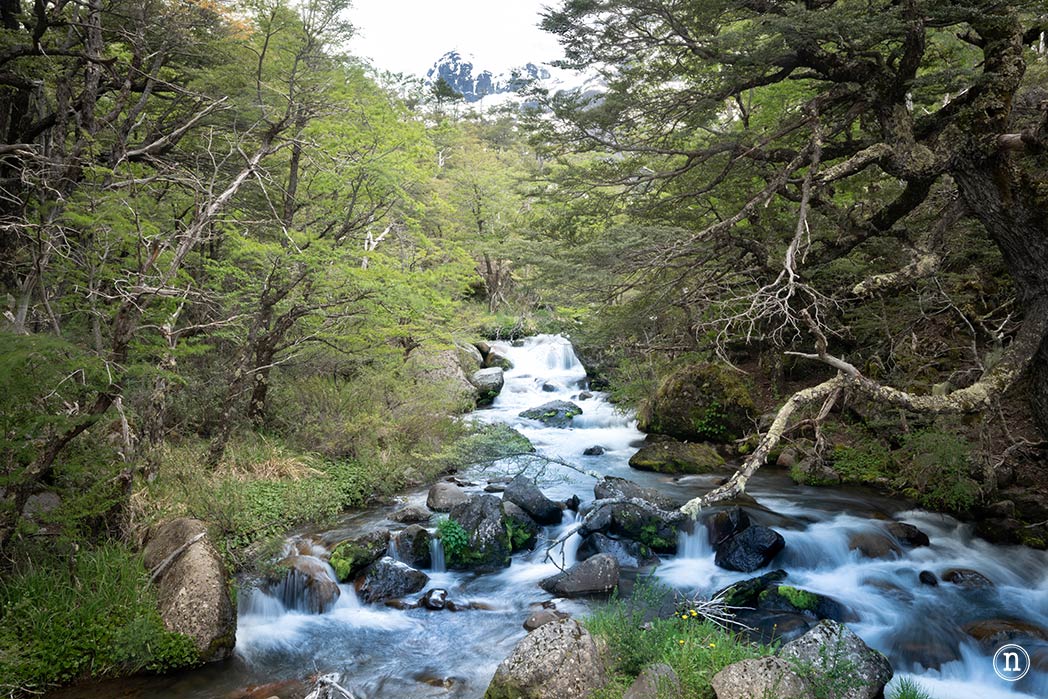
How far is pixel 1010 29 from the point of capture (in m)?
5.88

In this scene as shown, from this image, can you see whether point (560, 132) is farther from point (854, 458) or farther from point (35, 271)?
point (854, 458)

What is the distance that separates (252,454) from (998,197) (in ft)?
35.5

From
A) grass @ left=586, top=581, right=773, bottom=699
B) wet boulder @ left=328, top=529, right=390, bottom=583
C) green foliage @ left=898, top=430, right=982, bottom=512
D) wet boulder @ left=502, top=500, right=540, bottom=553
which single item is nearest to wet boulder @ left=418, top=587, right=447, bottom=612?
wet boulder @ left=328, top=529, right=390, bottom=583

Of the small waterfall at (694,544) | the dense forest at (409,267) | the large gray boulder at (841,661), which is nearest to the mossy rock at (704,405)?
the dense forest at (409,267)

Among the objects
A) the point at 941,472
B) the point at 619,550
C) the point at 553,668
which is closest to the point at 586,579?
the point at 619,550

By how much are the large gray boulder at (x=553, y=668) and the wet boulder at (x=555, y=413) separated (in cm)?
1150

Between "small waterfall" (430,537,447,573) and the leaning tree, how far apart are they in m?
5.12

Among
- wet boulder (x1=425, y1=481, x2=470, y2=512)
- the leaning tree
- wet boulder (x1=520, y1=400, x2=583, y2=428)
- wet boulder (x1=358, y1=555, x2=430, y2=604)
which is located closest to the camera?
the leaning tree

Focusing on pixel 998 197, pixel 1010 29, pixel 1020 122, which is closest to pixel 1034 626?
pixel 998 197

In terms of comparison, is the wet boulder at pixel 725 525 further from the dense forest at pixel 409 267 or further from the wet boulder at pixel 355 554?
the wet boulder at pixel 355 554

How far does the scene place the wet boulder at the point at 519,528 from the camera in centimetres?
909

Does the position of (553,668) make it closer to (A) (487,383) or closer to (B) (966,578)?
(B) (966,578)

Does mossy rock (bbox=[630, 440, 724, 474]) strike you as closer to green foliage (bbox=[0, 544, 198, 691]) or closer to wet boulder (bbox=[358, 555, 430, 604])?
wet boulder (bbox=[358, 555, 430, 604])

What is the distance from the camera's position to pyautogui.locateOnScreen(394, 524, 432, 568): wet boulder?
27.8ft
